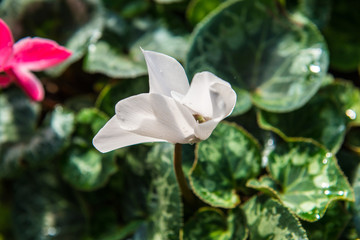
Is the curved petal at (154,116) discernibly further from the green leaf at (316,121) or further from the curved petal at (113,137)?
the green leaf at (316,121)

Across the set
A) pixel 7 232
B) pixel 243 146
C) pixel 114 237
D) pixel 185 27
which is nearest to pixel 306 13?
pixel 185 27

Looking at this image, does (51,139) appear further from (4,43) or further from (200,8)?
(200,8)

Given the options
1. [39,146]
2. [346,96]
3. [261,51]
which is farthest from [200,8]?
[39,146]

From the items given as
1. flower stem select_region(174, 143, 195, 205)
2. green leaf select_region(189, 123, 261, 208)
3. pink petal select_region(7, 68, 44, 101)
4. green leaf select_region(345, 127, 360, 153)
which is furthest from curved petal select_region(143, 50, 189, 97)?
green leaf select_region(345, 127, 360, 153)

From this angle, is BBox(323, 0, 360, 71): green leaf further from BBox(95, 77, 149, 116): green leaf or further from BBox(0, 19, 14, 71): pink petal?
BBox(0, 19, 14, 71): pink petal

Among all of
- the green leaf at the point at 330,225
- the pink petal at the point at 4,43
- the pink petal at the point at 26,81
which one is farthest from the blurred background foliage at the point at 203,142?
the pink petal at the point at 4,43
